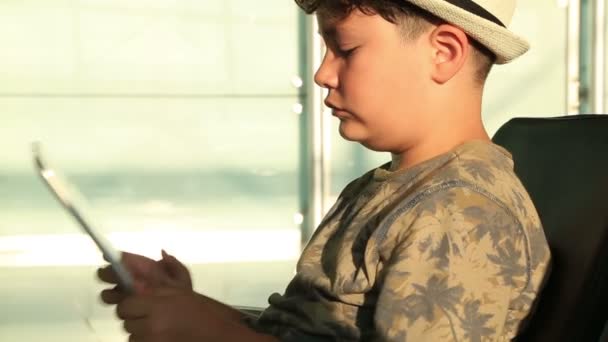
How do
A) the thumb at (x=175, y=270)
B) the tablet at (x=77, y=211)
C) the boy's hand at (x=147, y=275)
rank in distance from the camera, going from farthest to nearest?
1. the thumb at (x=175, y=270)
2. the boy's hand at (x=147, y=275)
3. the tablet at (x=77, y=211)

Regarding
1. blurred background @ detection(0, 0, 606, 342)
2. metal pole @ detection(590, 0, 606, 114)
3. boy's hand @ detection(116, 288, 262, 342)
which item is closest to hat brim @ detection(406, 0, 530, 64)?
boy's hand @ detection(116, 288, 262, 342)

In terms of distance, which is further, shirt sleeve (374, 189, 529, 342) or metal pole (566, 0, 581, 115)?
metal pole (566, 0, 581, 115)

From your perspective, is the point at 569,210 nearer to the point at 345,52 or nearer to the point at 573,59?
the point at 345,52

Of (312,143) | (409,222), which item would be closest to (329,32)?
(409,222)

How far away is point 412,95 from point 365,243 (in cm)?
23

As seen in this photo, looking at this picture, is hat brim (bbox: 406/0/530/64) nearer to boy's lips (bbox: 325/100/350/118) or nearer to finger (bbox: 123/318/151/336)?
boy's lips (bbox: 325/100/350/118)

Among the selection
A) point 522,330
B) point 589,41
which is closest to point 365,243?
point 522,330

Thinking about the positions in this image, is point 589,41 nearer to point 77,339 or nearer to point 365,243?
point 77,339

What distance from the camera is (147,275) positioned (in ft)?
5.85

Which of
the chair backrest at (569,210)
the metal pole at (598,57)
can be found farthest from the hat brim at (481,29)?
the metal pole at (598,57)

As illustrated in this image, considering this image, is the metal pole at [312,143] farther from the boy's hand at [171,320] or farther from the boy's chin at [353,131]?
the boy's hand at [171,320]

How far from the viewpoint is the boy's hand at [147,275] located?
169 cm

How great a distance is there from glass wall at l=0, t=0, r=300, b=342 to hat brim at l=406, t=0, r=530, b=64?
290 centimetres

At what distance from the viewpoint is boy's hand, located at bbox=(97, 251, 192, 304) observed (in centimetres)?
169
